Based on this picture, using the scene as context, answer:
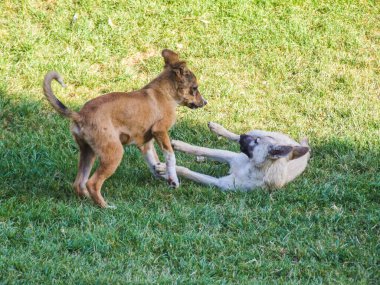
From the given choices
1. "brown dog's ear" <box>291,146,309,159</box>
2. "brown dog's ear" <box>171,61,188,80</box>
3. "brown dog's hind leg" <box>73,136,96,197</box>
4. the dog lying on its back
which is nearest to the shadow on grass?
"brown dog's hind leg" <box>73,136,96,197</box>

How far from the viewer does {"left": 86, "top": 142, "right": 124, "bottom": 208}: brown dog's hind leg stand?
7.07m

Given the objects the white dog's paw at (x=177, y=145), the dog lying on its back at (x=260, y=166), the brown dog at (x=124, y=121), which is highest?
the brown dog at (x=124, y=121)

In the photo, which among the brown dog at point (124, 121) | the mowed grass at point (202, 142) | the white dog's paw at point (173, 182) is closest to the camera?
the mowed grass at point (202, 142)

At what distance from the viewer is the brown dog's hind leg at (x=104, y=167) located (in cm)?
707

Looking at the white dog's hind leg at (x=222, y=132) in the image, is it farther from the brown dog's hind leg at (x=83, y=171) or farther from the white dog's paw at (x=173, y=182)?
the brown dog's hind leg at (x=83, y=171)

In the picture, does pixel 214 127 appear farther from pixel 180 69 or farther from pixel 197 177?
pixel 180 69

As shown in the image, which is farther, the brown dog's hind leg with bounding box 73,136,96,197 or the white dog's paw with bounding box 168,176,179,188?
the white dog's paw with bounding box 168,176,179,188

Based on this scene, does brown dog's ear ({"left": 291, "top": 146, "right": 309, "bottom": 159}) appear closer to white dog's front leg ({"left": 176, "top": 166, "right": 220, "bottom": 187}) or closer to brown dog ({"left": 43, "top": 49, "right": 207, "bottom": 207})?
white dog's front leg ({"left": 176, "top": 166, "right": 220, "bottom": 187})

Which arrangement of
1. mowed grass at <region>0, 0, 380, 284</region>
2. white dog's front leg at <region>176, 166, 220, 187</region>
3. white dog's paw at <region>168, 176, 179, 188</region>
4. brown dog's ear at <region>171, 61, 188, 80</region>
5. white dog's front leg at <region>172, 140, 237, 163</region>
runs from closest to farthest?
1. mowed grass at <region>0, 0, 380, 284</region>
2. white dog's paw at <region>168, 176, 179, 188</region>
3. brown dog's ear at <region>171, 61, 188, 80</region>
4. white dog's front leg at <region>176, 166, 220, 187</region>
5. white dog's front leg at <region>172, 140, 237, 163</region>

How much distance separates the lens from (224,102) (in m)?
10.3

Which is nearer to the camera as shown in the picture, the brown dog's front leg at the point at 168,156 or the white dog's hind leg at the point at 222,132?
the brown dog's front leg at the point at 168,156

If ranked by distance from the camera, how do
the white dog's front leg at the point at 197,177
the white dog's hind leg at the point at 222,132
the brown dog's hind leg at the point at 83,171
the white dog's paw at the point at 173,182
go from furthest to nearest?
the white dog's hind leg at the point at 222,132
the white dog's front leg at the point at 197,177
the white dog's paw at the point at 173,182
the brown dog's hind leg at the point at 83,171

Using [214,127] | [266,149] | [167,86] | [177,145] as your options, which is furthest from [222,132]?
[167,86]

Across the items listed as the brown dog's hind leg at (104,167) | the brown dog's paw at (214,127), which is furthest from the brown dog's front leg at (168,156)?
the brown dog's paw at (214,127)
